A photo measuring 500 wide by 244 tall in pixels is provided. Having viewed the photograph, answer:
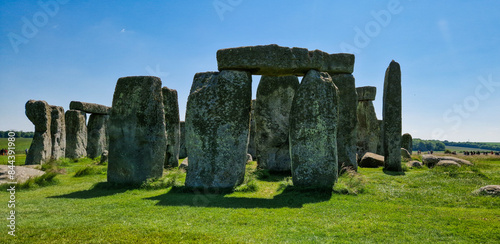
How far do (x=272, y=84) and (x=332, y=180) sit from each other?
5788 millimetres

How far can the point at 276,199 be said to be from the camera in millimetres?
7582

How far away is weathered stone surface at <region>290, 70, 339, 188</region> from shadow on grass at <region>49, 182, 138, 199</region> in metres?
4.86

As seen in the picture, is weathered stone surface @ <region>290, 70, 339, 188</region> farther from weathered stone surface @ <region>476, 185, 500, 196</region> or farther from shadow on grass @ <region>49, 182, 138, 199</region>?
shadow on grass @ <region>49, 182, 138, 199</region>

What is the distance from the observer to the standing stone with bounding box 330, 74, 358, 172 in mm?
12773

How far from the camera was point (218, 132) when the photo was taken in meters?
8.53

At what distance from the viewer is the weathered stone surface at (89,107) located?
21031 millimetres

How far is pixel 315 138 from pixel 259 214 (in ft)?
10.3

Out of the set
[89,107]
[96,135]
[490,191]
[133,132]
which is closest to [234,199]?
[133,132]

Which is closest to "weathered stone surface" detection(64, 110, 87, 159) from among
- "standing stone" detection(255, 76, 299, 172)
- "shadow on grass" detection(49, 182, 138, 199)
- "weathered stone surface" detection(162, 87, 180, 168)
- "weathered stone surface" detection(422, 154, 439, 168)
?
"weathered stone surface" detection(162, 87, 180, 168)

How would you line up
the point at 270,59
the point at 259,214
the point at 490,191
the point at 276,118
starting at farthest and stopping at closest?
the point at 276,118 → the point at 270,59 → the point at 490,191 → the point at 259,214

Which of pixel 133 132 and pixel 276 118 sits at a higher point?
pixel 276 118

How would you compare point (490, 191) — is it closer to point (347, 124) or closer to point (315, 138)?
point (315, 138)

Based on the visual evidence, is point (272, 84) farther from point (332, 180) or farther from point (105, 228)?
point (105, 228)

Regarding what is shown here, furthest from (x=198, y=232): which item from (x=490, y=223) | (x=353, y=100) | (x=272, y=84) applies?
(x=353, y=100)
